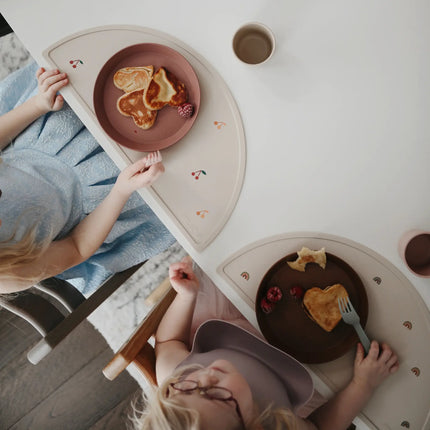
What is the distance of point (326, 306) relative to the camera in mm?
708

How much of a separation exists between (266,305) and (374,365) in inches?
9.7

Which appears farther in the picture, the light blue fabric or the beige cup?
the light blue fabric

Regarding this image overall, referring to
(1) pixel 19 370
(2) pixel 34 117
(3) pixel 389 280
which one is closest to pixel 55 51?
Answer: (2) pixel 34 117

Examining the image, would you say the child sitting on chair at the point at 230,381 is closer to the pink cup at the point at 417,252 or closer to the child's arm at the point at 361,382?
the child's arm at the point at 361,382

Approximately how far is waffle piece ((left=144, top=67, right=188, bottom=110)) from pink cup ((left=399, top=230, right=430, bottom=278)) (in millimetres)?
570

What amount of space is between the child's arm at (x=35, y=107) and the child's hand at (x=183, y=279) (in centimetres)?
52

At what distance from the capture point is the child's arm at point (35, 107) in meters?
0.78

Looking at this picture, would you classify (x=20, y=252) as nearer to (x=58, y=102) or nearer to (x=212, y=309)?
(x=58, y=102)

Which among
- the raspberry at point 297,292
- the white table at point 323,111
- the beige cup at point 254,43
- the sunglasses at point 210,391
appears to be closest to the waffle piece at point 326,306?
the raspberry at point 297,292

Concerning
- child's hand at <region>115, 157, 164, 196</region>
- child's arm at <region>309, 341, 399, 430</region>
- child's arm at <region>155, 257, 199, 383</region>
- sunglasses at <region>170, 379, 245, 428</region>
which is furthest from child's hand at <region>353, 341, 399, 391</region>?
child's hand at <region>115, 157, 164, 196</region>

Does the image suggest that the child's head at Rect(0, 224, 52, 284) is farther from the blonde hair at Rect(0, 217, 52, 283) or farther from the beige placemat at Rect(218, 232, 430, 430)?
the beige placemat at Rect(218, 232, 430, 430)

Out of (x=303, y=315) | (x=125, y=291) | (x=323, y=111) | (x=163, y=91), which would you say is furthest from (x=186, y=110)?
(x=125, y=291)

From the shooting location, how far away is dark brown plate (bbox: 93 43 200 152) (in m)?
0.75

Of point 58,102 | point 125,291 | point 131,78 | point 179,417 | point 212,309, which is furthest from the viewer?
point 125,291
